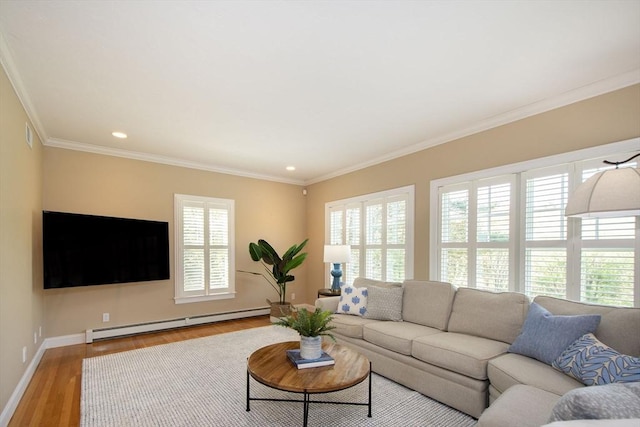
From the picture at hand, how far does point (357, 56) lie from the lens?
7.54 ft

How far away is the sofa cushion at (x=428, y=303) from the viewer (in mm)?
3318

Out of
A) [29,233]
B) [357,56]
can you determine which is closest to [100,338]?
[29,233]

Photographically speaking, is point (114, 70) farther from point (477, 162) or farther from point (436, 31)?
point (477, 162)

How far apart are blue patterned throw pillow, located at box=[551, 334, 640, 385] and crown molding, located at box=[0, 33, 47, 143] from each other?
13.9 ft

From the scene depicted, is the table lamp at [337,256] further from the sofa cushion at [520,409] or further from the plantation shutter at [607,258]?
the sofa cushion at [520,409]

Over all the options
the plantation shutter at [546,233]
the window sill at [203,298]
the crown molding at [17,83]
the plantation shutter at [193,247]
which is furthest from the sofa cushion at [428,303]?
the crown molding at [17,83]

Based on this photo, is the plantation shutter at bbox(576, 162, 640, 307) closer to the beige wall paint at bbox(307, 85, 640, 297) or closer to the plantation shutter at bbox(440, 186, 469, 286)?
the beige wall paint at bbox(307, 85, 640, 297)

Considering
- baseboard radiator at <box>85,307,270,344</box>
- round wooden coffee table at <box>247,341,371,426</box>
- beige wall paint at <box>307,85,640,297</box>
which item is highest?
beige wall paint at <box>307,85,640,297</box>

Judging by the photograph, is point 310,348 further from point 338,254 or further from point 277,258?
point 277,258

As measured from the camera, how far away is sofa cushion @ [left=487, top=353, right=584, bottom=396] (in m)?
1.97

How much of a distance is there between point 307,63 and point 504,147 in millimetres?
2323

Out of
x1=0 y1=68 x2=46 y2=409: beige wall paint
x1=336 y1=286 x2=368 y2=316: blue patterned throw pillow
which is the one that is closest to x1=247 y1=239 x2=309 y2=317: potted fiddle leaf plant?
x1=336 y1=286 x2=368 y2=316: blue patterned throw pillow

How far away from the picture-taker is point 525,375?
83.7 inches

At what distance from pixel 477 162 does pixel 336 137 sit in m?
1.69
